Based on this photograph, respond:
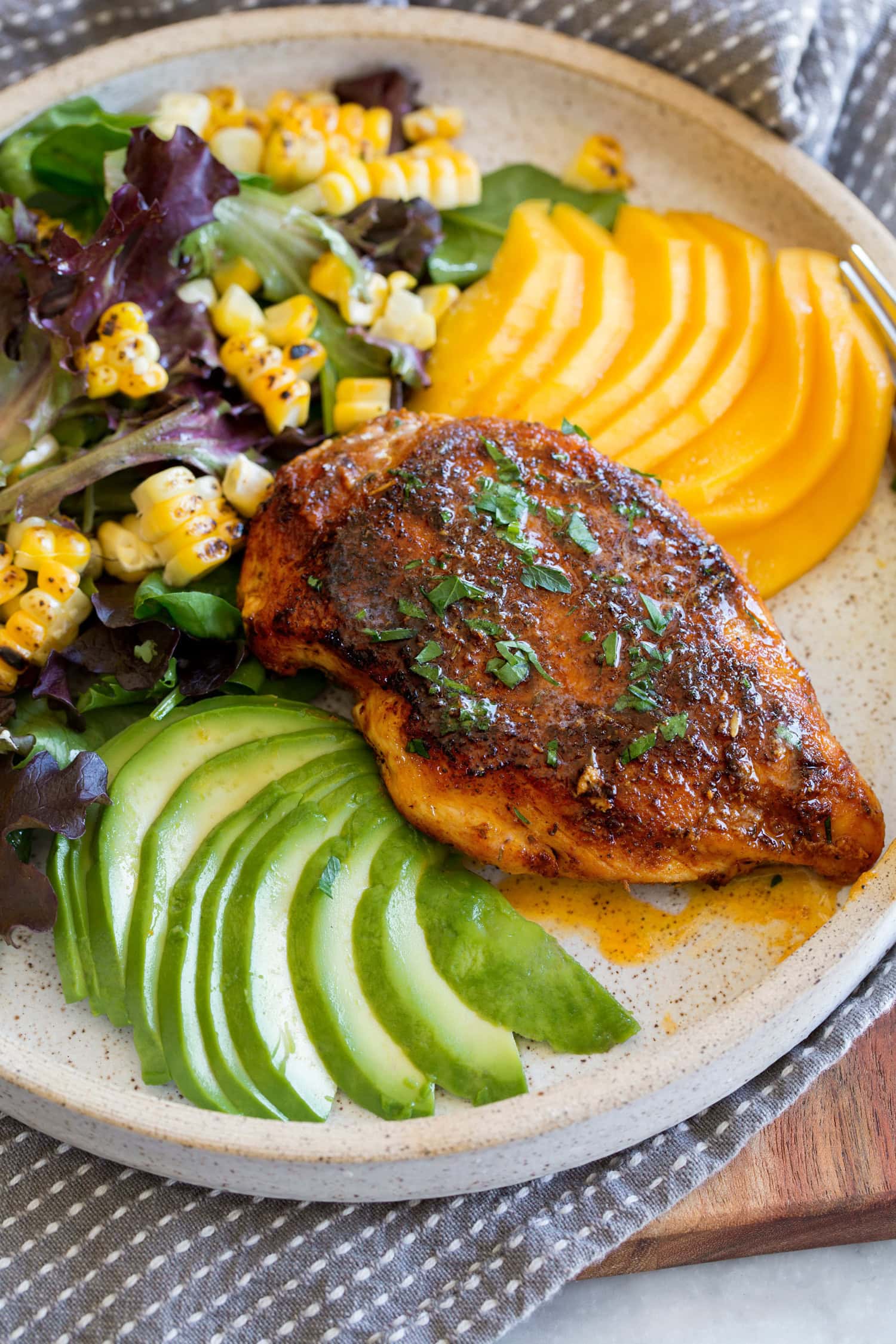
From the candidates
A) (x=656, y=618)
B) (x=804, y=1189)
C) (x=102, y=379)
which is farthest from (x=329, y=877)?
(x=102, y=379)

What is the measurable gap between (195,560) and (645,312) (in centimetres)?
192

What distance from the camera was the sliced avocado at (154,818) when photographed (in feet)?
10.7

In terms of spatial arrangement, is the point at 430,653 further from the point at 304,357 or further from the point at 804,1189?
the point at 804,1189

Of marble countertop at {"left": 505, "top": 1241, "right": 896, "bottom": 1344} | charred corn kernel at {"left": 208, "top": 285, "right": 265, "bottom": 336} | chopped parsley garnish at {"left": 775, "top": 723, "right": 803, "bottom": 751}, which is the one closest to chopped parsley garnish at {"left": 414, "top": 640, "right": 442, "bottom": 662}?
chopped parsley garnish at {"left": 775, "top": 723, "right": 803, "bottom": 751}

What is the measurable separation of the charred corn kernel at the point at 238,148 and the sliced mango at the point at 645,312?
1.48m

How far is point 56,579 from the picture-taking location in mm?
3854

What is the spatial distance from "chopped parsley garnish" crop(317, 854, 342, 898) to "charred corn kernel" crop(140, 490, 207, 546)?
1.29 meters

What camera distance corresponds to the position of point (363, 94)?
507 centimetres

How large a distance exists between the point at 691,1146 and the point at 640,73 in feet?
13.8

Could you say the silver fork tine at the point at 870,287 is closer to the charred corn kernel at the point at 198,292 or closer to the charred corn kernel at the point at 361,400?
Answer: the charred corn kernel at the point at 361,400

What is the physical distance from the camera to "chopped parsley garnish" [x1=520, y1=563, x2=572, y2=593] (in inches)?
141

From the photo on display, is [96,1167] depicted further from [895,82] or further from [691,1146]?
[895,82]

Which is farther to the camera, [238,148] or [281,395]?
[238,148]

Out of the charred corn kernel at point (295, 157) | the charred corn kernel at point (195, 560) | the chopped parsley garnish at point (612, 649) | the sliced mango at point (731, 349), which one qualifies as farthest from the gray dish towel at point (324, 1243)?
the charred corn kernel at point (295, 157)
